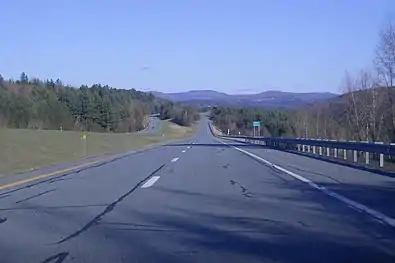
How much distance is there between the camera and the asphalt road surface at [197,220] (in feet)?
26.2

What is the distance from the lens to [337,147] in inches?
1259

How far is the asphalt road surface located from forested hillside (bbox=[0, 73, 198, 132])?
272ft

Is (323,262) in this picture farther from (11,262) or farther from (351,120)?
(351,120)

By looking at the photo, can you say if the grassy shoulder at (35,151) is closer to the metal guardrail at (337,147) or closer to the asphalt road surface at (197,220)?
the asphalt road surface at (197,220)

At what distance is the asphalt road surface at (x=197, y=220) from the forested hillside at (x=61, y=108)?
8288 centimetres

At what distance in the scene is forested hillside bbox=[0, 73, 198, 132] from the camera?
375 ft

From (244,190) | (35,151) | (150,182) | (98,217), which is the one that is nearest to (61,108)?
(35,151)

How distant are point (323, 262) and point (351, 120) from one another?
71.3 meters

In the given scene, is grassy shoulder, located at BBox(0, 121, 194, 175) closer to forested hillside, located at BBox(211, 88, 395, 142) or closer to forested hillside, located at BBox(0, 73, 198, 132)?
forested hillside, located at BBox(211, 88, 395, 142)

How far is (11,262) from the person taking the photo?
7449 mm

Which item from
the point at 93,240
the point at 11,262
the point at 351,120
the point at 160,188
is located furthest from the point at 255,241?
the point at 351,120

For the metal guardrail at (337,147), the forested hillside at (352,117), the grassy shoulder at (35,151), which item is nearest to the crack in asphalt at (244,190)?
the metal guardrail at (337,147)

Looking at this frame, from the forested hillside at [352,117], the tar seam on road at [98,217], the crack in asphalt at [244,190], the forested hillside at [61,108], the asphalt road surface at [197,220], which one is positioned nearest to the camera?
the asphalt road surface at [197,220]

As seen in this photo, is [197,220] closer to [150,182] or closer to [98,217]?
[98,217]
